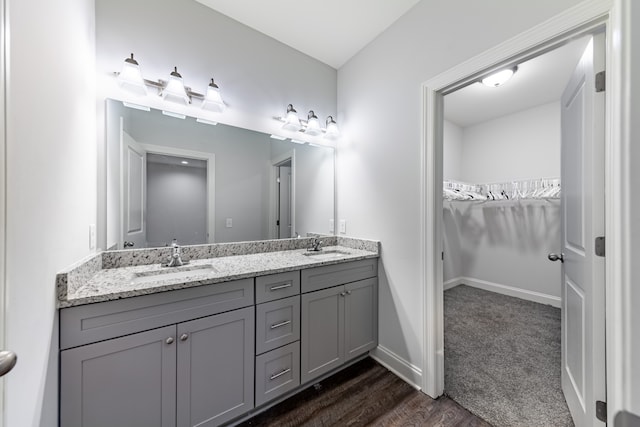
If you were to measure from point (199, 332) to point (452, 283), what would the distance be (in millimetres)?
3703

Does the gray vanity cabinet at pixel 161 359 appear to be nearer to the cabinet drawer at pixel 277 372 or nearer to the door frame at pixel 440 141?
the cabinet drawer at pixel 277 372

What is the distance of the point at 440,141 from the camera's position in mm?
1646

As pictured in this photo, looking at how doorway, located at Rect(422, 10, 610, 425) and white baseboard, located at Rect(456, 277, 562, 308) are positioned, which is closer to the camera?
doorway, located at Rect(422, 10, 610, 425)

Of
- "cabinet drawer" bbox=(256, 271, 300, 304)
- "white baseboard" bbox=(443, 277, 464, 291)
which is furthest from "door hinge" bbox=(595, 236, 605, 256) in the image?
"white baseboard" bbox=(443, 277, 464, 291)

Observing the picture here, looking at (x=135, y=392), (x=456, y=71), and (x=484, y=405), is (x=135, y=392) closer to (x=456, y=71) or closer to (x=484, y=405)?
(x=484, y=405)

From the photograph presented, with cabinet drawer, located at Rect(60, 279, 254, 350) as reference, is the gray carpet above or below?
below

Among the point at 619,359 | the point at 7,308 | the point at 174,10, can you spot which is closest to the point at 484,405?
the point at 619,359

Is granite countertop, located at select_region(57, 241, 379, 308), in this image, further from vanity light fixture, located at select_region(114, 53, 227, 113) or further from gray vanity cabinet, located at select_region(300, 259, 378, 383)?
vanity light fixture, located at select_region(114, 53, 227, 113)

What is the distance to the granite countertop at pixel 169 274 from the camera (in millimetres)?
1001

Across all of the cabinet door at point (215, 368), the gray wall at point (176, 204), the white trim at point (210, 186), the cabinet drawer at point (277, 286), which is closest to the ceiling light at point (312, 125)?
the white trim at point (210, 186)

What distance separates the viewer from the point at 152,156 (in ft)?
5.31

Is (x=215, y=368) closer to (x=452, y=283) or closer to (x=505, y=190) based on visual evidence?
(x=452, y=283)

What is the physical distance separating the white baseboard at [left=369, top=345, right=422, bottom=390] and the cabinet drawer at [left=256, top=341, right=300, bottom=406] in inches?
29.6

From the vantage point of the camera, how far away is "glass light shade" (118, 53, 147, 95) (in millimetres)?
1410
